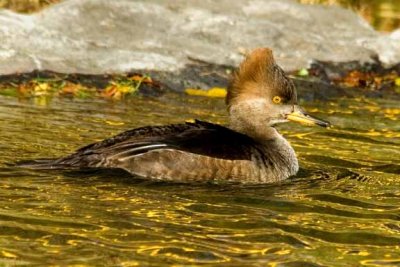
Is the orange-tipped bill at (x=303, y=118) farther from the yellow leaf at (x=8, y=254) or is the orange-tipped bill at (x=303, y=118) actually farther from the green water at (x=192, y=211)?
the yellow leaf at (x=8, y=254)

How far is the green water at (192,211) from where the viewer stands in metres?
6.43

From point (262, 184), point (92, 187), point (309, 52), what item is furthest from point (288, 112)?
point (309, 52)

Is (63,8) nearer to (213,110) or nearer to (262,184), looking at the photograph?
(213,110)

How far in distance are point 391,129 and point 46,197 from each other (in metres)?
5.20

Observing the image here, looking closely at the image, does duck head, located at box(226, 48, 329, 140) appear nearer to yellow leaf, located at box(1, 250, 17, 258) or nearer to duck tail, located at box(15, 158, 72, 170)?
duck tail, located at box(15, 158, 72, 170)

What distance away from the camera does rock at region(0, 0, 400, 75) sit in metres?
13.2

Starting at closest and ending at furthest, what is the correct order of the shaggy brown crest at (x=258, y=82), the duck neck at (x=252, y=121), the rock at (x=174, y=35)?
the shaggy brown crest at (x=258, y=82) → the duck neck at (x=252, y=121) → the rock at (x=174, y=35)

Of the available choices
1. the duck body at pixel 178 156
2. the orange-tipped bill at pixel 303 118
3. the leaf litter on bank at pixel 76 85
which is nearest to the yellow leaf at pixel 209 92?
the leaf litter on bank at pixel 76 85

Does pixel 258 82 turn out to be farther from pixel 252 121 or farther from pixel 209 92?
pixel 209 92

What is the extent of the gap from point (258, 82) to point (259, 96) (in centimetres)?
12

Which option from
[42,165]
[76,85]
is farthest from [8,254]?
[76,85]

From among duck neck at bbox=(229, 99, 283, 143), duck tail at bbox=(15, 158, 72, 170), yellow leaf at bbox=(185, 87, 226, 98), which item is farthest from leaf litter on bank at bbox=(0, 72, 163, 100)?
duck tail at bbox=(15, 158, 72, 170)

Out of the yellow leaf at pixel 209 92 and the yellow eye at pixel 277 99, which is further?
the yellow leaf at pixel 209 92

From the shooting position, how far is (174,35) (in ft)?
47.2
